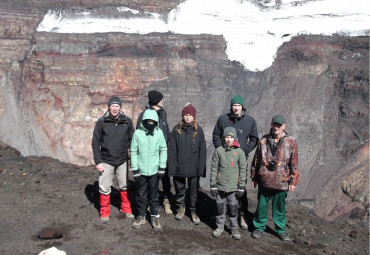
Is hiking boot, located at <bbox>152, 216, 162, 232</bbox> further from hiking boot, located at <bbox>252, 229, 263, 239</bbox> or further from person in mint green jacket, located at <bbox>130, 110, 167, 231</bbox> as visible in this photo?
hiking boot, located at <bbox>252, 229, 263, 239</bbox>

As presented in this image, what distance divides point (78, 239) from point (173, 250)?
4.89 feet

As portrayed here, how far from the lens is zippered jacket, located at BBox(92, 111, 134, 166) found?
225 inches

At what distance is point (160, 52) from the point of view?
19859mm

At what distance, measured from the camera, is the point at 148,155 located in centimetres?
556

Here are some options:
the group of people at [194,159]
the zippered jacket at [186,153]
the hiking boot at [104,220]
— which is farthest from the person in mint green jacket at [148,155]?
the hiking boot at [104,220]

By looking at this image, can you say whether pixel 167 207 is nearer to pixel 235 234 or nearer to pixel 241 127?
pixel 235 234

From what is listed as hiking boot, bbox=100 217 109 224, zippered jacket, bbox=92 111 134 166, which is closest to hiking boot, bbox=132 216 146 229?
hiking boot, bbox=100 217 109 224

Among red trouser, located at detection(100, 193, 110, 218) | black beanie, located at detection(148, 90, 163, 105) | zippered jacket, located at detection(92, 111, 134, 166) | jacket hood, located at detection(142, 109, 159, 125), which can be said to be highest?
black beanie, located at detection(148, 90, 163, 105)

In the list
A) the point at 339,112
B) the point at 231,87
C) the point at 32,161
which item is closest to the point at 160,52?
the point at 231,87

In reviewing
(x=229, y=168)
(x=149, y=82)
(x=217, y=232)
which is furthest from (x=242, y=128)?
(x=149, y=82)

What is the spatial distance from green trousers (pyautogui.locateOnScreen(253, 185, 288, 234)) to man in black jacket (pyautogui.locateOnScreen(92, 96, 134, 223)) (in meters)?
2.31

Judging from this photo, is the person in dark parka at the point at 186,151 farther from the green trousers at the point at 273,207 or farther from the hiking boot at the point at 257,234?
the hiking boot at the point at 257,234

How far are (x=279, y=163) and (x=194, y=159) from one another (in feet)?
4.56

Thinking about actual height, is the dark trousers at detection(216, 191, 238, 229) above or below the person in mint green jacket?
below
